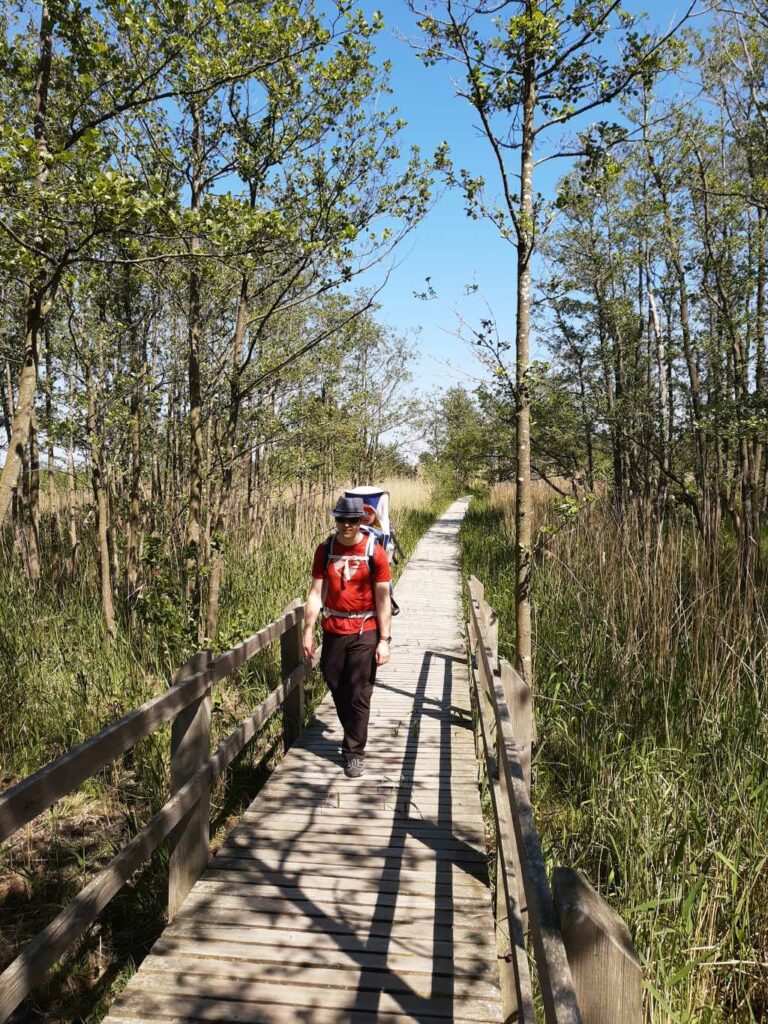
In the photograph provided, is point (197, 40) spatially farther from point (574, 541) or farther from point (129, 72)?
point (574, 541)

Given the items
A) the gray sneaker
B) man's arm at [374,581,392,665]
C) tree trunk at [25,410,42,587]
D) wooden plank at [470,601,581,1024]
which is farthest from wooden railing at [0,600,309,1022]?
tree trunk at [25,410,42,587]

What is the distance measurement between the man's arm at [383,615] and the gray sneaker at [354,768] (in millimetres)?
672

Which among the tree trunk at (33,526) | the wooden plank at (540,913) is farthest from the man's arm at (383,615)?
the tree trunk at (33,526)

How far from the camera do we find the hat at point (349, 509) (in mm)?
4023

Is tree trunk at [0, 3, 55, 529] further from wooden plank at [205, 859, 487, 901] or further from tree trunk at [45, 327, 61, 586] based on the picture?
tree trunk at [45, 327, 61, 586]

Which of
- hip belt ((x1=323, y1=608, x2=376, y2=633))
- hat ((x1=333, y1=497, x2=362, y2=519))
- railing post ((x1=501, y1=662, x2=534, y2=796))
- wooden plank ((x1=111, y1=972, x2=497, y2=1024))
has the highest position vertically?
hat ((x1=333, y1=497, x2=362, y2=519))

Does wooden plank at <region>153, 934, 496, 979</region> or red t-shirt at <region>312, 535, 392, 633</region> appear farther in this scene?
red t-shirt at <region>312, 535, 392, 633</region>

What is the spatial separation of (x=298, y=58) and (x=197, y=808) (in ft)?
17.8

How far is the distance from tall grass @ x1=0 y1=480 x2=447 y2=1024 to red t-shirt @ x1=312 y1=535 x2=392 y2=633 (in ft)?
3.21

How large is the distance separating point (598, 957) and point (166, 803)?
7.88ft

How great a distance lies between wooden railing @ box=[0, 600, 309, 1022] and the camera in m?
1.90

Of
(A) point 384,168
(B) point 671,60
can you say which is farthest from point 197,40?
(B) point 671,60

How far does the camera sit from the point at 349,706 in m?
4.27

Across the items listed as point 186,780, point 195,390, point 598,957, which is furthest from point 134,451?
point 598,957
